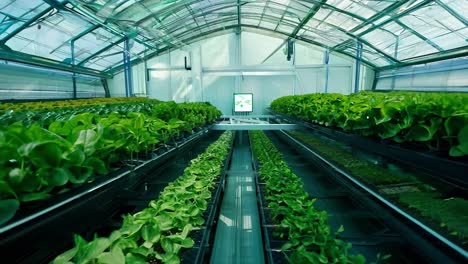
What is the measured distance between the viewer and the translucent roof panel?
248 inches

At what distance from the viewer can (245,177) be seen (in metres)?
4.46

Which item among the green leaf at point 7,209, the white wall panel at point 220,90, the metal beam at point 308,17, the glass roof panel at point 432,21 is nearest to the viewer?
the green leaf at point 7,209

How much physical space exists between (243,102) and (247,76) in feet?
5.03

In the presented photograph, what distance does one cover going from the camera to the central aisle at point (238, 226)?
229 centimetres

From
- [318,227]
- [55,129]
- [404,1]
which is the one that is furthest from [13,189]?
[404,1]

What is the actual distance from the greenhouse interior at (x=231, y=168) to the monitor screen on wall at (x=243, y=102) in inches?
152

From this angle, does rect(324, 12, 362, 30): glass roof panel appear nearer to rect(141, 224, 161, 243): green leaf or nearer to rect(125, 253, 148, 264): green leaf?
rect(141, 224, 161, 243): green leaf

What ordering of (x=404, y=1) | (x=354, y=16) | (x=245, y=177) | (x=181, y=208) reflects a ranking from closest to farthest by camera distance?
(x=181, y=208) → (x=245, y=177) → (x=404, y=1) → (x=354, y=16)

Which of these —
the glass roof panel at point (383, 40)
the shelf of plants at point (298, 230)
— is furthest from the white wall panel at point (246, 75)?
the shelf of plants at point (298, 230)

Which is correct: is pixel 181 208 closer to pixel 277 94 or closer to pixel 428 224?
pixel 428 224

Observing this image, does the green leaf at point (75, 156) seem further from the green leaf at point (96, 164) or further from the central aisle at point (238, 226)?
the central aisle at point (238, 226)

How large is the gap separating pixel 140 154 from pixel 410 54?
34.2 ft

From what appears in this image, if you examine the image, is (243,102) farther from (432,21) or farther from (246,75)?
(432,21)

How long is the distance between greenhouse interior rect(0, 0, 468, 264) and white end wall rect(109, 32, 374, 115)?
4075mm
